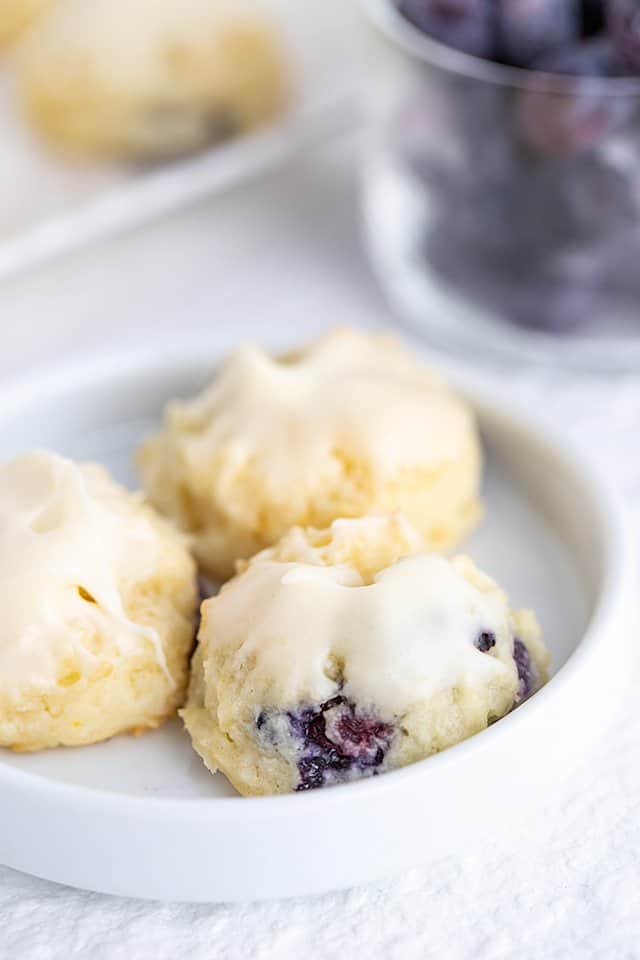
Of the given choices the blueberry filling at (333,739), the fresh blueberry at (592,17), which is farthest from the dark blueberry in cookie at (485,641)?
the fresh blueberry at (592,17)

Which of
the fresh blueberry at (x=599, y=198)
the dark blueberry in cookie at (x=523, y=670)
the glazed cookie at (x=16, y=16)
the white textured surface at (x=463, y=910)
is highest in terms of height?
the fresh blueberry at (x=599, y=198)

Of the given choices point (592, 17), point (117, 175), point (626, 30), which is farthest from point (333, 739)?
point (117, 175)

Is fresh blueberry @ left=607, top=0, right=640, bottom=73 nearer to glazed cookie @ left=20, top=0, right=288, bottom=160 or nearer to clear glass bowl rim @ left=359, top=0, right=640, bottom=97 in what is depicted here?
clear glass bowl rim @ left=359, top=0, right=640, bottom=97

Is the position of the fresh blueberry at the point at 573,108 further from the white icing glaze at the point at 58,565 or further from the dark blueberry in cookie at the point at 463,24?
the white icing glaze at the point at 58,565

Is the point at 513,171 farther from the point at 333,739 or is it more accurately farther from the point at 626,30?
the point at 333,739

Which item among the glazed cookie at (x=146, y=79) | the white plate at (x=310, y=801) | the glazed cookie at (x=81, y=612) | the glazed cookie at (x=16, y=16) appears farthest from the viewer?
the glazed cookie at (x=16, y=16)

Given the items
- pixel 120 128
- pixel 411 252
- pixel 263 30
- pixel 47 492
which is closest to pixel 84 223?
pixel 120 128

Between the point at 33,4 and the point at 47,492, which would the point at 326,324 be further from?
the point at 33,4

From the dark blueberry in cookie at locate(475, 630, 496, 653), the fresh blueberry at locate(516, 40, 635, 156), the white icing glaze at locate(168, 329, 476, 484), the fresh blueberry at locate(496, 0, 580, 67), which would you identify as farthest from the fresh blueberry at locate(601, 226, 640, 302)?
the dark blueberry in cookie at locate(475, 630, 496, 653)
